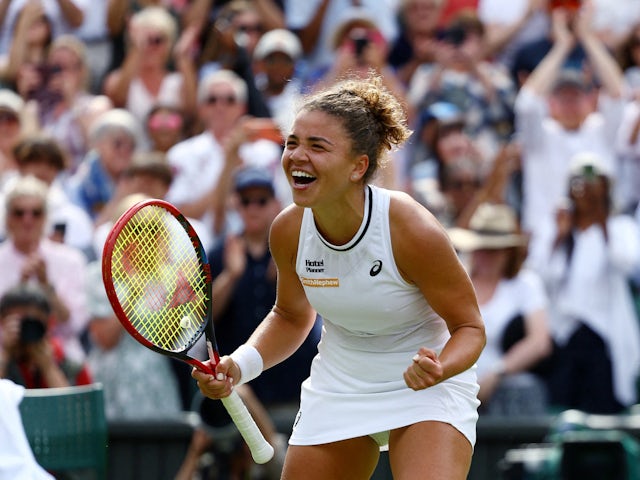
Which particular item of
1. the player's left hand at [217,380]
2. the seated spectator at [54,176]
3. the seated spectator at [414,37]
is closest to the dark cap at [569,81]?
the seated spectator at [414,37]

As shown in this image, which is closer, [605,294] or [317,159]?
[317,159]

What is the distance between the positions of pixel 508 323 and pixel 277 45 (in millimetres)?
2581

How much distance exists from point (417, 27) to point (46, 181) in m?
2.92

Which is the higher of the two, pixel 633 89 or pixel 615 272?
pixel 633 89

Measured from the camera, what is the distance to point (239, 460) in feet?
22.9

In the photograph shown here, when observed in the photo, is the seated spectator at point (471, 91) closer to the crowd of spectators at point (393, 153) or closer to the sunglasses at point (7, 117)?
the crowd of spectators at point (393, 153)

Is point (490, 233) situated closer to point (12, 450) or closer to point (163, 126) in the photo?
point (163, 126)

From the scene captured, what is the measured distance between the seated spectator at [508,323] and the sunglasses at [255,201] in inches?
42.4

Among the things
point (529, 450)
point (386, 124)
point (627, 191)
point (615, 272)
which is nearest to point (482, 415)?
point (529, 450)


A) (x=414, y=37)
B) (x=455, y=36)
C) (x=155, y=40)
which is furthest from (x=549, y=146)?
(x=155, y=40)

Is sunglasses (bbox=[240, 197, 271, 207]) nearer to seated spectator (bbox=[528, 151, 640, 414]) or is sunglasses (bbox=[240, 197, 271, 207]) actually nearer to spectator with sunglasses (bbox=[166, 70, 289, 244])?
spectator with sunglasses (bbox=[166, 70, 289, 244])

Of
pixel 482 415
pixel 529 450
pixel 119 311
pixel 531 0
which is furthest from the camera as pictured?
pixel 531 0

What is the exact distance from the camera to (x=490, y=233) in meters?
7.63

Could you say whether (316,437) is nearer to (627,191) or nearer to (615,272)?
(615,272)
